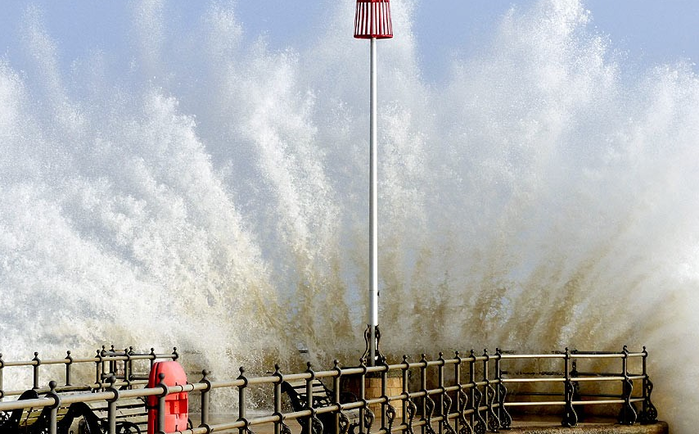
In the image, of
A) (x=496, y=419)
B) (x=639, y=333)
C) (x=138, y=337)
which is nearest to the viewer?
(x=496, y=419)

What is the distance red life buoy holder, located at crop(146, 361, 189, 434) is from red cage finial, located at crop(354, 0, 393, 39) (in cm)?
964

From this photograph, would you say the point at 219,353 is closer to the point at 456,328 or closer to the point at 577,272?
the point at 456,328

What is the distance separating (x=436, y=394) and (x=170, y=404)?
373 inches

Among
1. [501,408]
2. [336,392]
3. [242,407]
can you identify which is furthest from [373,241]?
[242,407]

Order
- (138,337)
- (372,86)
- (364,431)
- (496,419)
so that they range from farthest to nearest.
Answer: (138,337), (372,86), (496,419), (364,431)

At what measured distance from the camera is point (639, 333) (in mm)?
20641

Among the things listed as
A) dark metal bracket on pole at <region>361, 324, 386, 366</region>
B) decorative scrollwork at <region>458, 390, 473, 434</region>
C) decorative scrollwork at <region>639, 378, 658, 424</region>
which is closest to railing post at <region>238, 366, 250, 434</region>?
decorative scrollwork at <region>458, 390, 473, 434</region>

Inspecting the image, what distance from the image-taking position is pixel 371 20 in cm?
1845

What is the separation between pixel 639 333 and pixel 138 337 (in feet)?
46.8

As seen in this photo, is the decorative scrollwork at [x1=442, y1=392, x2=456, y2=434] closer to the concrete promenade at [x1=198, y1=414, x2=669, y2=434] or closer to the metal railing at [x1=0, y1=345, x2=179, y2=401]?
the concrete promenade at [x1=198, y1=414, x2=669, y2=434]

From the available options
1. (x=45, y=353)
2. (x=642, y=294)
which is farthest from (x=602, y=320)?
(x=45, y=353)

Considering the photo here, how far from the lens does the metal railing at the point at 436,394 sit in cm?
920

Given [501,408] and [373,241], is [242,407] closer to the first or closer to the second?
[501,408]

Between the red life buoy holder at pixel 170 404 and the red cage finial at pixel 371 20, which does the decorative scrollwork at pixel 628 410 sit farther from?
the red life buoy holder at pixel 170 404
